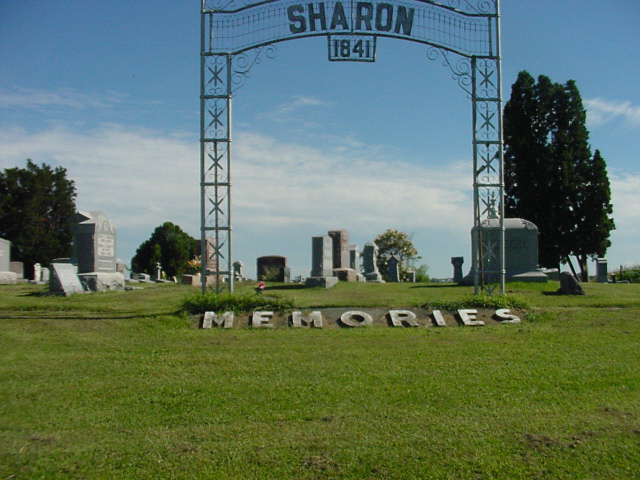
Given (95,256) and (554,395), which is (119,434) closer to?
(554,395)

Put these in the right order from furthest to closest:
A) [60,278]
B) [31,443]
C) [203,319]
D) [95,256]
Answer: [95,256]
[60,278]
[203,319]
[31,443]

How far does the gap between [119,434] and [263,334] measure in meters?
4.65

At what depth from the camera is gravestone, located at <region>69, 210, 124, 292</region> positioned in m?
19.1

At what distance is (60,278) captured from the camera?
17.0 metres

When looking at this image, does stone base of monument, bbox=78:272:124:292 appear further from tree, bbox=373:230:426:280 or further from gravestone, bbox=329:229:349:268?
tree, bbox=373:230:426:280

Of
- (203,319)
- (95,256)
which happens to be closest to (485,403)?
(203,319)

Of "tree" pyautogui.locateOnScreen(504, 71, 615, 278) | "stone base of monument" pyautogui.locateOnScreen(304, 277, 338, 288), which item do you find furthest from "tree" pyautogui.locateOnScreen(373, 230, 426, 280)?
"stone base of monument" pyautogui.locateOnScreen(304, 277, 338, 288)

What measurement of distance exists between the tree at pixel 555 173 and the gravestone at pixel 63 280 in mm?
24044

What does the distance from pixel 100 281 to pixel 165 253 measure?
3513 centimetres

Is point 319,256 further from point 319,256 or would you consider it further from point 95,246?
point 95,246

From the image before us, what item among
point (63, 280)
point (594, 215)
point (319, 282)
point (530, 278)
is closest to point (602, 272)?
point (594, 215)

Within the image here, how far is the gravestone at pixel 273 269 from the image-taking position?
2769 cm

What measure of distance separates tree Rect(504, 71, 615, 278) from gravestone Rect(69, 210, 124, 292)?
22.2 metres

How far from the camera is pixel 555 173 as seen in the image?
110 feet
